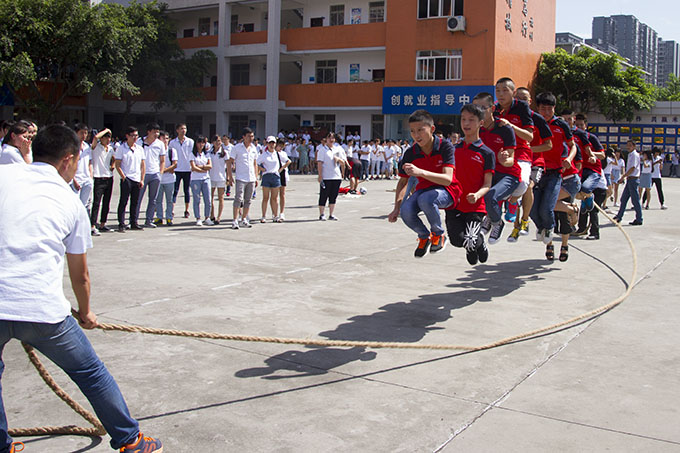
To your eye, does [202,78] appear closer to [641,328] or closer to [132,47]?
[132,47]

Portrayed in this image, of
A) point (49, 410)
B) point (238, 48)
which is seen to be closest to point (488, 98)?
point (49, 410)

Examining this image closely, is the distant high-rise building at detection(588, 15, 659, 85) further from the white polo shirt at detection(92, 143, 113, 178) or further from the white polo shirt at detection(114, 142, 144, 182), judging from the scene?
the white polo shirt at detection(92, 143, 113, 178)

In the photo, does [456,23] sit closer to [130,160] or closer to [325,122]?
[325,122]

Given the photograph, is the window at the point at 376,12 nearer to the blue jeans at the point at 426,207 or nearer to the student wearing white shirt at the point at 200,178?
the student wearing white shirt at the point at 200,178

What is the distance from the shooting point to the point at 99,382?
3.46 metres

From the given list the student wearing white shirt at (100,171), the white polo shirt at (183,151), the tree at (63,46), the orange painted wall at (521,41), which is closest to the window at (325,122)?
the orange painted wall at (521,41)

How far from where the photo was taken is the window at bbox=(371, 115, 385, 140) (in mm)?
40594

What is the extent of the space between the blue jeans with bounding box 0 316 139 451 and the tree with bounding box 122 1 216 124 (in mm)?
40196

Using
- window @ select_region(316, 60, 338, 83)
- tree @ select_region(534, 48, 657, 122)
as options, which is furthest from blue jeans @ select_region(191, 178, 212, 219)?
tree @ select_region(534, 48, 657, 122)

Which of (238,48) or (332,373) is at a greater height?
(238,48)

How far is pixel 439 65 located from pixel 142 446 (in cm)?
3597

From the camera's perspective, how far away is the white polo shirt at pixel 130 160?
12.8 m

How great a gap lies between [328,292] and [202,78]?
40483 millimetres

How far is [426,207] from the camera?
6578 mm
